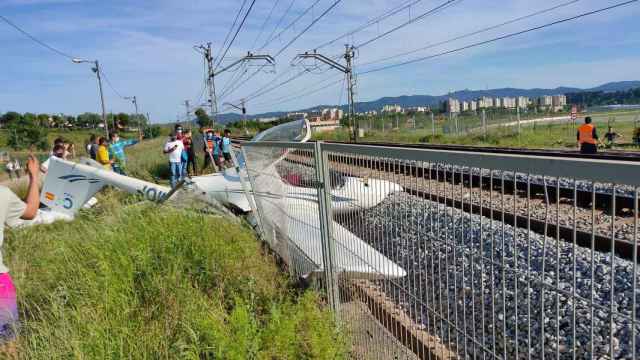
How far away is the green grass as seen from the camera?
337 centimetres

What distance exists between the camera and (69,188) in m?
10.6

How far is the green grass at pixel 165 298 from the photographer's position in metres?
3.37

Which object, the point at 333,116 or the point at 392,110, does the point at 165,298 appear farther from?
the point at 392,110

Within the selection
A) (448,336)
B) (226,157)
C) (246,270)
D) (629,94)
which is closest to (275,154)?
(246,270)

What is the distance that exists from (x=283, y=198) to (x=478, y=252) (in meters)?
3.07

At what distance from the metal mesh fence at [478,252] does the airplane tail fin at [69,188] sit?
822 centimetres

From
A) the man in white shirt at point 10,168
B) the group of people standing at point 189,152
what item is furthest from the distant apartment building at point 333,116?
the group of people standing at point 189,152

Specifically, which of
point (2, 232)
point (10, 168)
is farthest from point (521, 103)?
point (2, 232)

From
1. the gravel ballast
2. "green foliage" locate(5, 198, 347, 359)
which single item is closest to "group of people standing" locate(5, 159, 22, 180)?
"green foliage" locate(5, 198, 347, 359)

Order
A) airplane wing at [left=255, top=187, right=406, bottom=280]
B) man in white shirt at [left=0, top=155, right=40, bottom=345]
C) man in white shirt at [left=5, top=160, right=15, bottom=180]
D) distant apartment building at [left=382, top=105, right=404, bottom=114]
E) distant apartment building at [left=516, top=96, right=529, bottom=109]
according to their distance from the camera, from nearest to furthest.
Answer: airplane wing at [left=255, top=187, right=406, bottom=280] < man in white shirt at [left=0, top=155, right=40, bottom=345] < man in white shirt at [left=5, top=160, right=15, bottom=180] < distant apartment building at [left=516, top=96, right=529, bottom=109] < distant apartment building at [left=382, top=105, right=404, bottom=114]

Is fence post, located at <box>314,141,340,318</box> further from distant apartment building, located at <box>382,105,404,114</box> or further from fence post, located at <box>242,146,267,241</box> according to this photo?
distant apartment building, located at <box>382,105,404,114</box>

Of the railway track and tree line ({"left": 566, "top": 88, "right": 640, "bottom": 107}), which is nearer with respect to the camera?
the railway track

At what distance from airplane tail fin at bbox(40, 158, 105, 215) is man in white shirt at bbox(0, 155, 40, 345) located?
672 cm

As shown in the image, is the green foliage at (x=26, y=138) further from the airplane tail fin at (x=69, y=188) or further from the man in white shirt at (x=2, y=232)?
the man in white shirt at (x=2, y=232)
